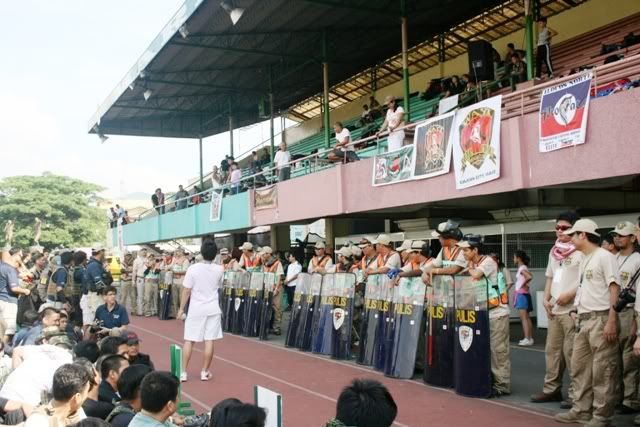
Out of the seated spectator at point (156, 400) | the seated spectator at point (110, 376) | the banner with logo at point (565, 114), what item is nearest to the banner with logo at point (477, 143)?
the banner with logo at point (565, 114)

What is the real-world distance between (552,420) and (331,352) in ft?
17.0

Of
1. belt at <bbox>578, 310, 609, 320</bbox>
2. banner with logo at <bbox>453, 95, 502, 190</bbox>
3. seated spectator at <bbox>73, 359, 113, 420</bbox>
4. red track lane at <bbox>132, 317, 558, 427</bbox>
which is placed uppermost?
banner with logo at <bbox>453, 95, 502, 190</bbox>

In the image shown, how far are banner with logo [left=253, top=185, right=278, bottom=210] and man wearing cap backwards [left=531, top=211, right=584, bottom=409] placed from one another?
13.5 meters

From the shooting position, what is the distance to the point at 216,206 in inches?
1021

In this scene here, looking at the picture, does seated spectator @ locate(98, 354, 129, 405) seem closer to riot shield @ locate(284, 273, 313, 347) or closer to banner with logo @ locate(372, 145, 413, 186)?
riot shield @ locate(284, 273, 313, 347)

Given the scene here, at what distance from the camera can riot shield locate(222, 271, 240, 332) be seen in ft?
54.1

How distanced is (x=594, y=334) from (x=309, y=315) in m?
6.87

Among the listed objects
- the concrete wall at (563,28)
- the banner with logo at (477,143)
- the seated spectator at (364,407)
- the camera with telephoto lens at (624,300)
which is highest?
the concrete wall at (563,28)

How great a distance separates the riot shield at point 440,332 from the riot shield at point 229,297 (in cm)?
787

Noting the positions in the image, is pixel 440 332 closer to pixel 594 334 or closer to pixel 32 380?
pixel 594 334

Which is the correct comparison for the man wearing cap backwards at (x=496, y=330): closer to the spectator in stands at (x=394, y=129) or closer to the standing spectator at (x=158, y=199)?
the spectator in stands at (x=394, y=129)

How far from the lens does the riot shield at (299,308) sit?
12.9 m

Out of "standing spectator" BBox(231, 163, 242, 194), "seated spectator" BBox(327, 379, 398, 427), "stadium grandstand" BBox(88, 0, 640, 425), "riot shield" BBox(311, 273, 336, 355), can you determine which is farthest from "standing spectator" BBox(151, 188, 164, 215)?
"seated spectator" BBox(327, 379, 398, 427)

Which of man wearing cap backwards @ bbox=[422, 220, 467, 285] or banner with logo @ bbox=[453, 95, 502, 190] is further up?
banner with logo @ bbox=[453, 95, 502, 190]
